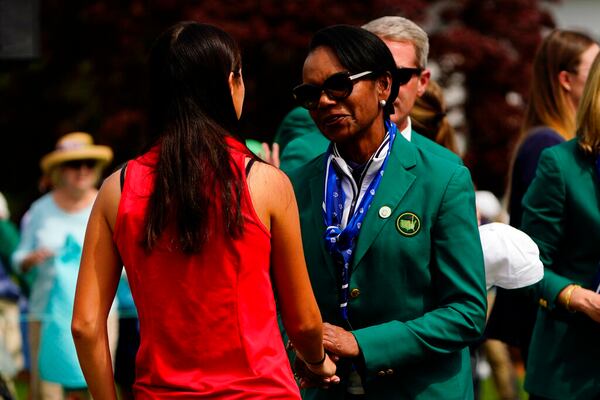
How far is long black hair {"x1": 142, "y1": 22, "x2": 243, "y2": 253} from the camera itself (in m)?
3.18

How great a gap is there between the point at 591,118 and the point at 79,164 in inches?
251

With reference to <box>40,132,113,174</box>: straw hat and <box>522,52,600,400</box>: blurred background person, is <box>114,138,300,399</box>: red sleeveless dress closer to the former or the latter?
<box>522,52,600,400</box>: blurred background person

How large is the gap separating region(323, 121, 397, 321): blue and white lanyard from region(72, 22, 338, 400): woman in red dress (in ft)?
1.25

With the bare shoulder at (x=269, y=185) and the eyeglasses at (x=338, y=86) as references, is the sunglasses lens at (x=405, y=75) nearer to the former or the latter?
the eyeglasses at (x=338, y=86)

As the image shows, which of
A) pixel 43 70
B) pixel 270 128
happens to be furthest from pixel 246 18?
pixel 43 70

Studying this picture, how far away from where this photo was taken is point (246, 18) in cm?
1811

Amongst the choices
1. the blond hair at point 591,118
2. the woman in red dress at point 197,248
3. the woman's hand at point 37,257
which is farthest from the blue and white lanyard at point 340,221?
the woman's hand at point 37,257

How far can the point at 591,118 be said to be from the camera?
4.61m

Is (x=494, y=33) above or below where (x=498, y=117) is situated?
above

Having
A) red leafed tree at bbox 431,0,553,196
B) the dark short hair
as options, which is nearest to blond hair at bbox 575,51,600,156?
the dark short hair

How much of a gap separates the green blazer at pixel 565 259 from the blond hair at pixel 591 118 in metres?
0.05

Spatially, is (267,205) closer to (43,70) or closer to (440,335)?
(440,335)

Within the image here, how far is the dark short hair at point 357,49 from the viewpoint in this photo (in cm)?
368

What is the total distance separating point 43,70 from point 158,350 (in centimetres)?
2041
